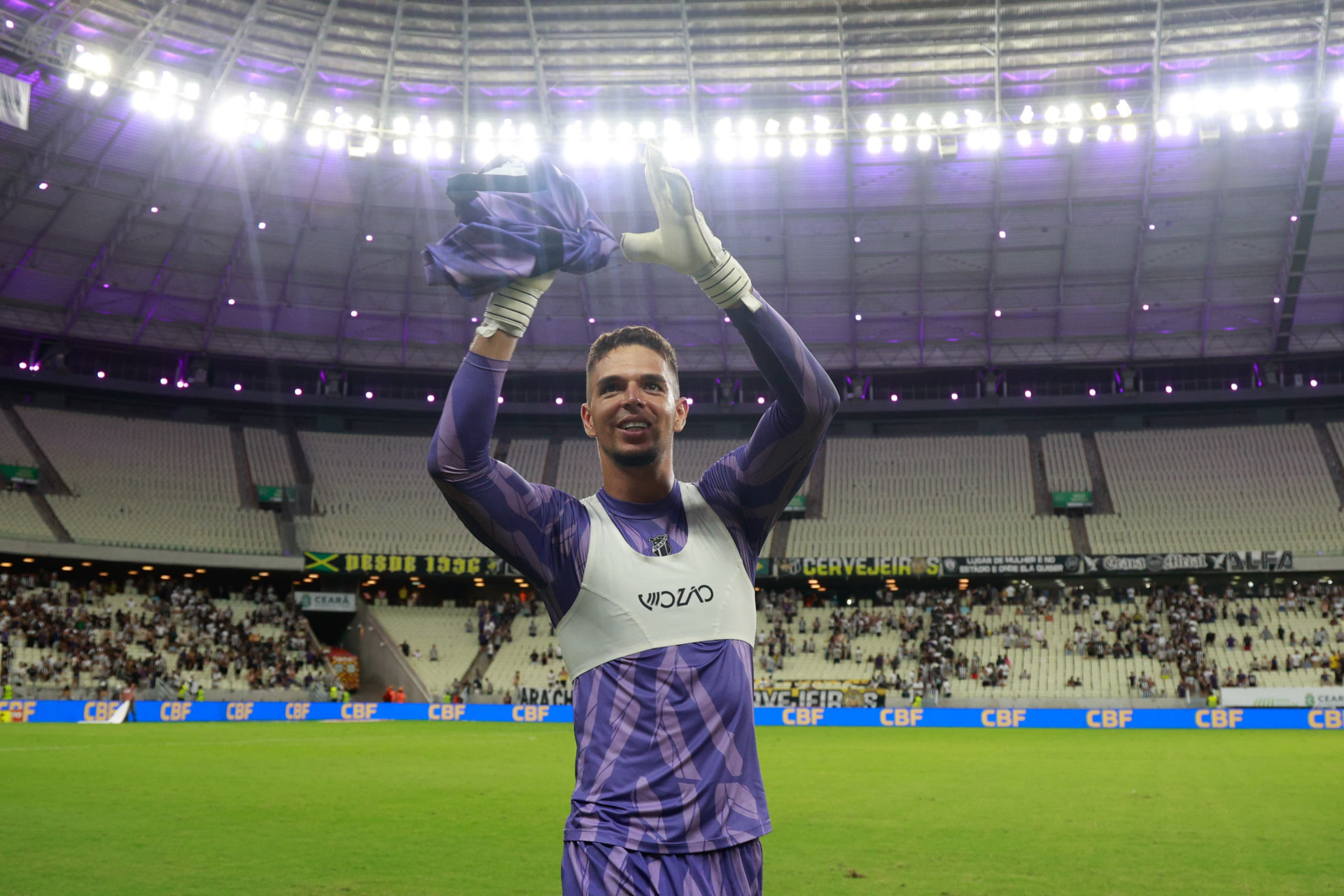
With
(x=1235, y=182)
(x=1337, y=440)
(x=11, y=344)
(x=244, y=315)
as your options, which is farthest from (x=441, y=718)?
(x=1337, y=440)

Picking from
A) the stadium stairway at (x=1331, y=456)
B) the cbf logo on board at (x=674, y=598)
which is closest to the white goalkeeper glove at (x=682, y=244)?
the cbf logo on board at (x=674, y=598)

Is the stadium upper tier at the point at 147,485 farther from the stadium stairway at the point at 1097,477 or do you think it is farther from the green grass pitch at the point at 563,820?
the stadium stairway at the point at 1097,477

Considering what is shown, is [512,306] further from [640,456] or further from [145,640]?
[145,640]

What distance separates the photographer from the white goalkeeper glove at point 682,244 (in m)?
3.23

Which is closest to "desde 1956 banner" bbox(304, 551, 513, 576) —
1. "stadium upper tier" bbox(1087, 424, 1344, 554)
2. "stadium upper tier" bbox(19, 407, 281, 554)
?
"stadium upper tier" bbox(19, 407, 281, 554)

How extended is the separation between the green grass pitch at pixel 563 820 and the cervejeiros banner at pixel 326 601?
27147 millimetres

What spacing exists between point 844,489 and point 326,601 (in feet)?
89.5

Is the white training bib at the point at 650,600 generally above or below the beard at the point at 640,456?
below

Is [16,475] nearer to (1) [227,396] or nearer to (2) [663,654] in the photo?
(1) [227,396]

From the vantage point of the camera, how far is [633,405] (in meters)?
3.45

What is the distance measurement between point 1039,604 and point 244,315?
40425 millimetres

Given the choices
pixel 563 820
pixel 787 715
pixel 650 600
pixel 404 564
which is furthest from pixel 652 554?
pixel 404 564

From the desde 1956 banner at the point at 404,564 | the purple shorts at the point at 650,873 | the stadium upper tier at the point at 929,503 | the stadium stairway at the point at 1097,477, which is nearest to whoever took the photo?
the purple shorts at the point at 650,873

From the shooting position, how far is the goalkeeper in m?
3.12
